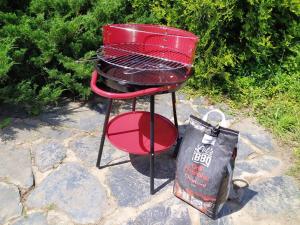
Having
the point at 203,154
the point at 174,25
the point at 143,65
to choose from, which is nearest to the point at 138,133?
the point at 143,65

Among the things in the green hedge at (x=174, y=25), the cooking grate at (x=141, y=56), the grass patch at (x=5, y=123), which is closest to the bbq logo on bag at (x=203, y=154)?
the cooking grate at (x=141, y=56)

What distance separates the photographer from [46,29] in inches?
169

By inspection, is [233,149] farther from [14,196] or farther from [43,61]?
[43,61]

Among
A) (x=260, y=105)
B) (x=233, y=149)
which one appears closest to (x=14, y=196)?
(x=233, y=149)

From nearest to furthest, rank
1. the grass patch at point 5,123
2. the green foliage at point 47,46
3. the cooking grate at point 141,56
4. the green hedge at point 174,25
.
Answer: the cooking grate at point 141,56
the grass patch at point 5,123
the green foliage at point 47,46
the green hedge at point 174,25

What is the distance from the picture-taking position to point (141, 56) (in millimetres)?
3338

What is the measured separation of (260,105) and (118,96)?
2423 millimetres

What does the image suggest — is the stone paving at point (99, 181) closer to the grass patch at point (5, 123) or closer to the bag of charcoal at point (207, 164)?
the grass patch at point (5, 123)

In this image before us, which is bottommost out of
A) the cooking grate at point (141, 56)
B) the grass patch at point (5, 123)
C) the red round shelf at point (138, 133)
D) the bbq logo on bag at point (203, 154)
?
the grass patch at point (5, 123)

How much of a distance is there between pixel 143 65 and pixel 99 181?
1047 mm

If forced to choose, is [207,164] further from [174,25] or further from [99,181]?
[174,25]

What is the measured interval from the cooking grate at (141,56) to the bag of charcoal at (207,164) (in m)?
0.59

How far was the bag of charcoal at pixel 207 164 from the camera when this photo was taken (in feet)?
8.75

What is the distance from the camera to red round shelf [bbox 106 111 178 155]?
323 cm
